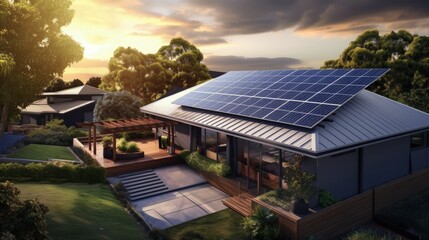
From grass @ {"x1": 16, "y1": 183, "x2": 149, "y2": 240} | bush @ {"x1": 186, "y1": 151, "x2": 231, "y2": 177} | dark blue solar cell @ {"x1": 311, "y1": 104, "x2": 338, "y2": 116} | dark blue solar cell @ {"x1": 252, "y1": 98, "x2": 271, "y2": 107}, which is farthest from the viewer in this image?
bush @ {"x1": 186, "y1": 151, "x2": 231, "y2": 177}

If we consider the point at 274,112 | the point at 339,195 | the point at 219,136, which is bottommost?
the point at 339,195

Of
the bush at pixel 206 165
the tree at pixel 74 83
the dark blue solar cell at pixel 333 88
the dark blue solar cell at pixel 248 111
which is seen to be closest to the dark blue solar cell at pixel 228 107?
the dark blue solar cell at pixel 248 111

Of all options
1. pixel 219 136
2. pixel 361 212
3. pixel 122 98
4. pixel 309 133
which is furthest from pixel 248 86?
pixel 122 98

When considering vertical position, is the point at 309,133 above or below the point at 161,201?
above

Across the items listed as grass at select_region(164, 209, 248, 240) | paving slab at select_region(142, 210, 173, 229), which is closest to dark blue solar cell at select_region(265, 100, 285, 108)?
grass at select_region(164, 209, 248, 240)

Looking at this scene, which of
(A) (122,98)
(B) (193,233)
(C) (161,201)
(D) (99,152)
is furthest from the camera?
(A) (122,98)

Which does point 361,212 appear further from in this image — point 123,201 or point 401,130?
point 123,201

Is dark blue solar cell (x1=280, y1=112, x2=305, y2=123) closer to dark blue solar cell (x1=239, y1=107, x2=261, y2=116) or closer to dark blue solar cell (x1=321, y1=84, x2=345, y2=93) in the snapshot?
dark blue solar cell (x1=239, y1=107, x2=261, y2=116)

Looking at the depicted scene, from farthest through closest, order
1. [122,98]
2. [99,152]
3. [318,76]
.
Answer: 1. [122,98]
2. [99,152]
3. [318,76]
